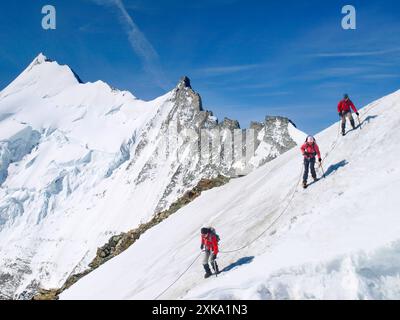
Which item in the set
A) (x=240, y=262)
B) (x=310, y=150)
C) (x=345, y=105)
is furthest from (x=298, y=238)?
(x=345, y=105)

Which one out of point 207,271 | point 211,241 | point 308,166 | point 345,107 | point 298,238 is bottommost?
point 207,271

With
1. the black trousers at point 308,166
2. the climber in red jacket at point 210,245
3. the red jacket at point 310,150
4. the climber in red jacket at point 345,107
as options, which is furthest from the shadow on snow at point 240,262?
the climber in red jacket at point 345,107

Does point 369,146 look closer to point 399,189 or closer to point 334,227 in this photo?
point 399,189

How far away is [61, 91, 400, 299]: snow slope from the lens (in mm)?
12023

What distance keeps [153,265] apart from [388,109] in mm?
14880

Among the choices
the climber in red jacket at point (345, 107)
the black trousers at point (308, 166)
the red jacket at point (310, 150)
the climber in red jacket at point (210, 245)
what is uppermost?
the climber in red jacket at point (345, 107)

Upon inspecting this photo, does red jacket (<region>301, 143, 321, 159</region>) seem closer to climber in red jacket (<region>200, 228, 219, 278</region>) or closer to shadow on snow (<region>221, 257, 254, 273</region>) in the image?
shadow on snow (<region>221, 257, 254, 273</region>)

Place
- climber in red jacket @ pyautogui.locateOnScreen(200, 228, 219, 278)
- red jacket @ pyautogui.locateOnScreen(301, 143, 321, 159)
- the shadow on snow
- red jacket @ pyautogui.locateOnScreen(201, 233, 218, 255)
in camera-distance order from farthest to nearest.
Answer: red jacket @ pyautogui.locateOnScreen(301, 143, 321, 159)
red jacket @ pyautogui.locateOnScreen(201, 233, 218, 255)
climber in red jacket @ pyautogui.locateOnScreen(200, 228, 219, 278)
the shadow on snow

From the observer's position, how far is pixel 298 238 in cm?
1538

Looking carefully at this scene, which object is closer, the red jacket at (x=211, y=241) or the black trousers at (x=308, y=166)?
the red jacket at (x=211, y=241)

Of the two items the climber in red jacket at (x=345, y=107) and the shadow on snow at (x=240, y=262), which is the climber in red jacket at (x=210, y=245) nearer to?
the shadow on snow at (x=240, y=262)

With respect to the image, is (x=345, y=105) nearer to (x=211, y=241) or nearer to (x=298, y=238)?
(x=298, y=238)

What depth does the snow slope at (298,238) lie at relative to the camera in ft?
39.4

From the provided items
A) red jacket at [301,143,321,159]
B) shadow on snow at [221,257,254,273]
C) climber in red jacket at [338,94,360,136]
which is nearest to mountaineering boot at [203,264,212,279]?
shadow on snow at [221,257,254,273]
